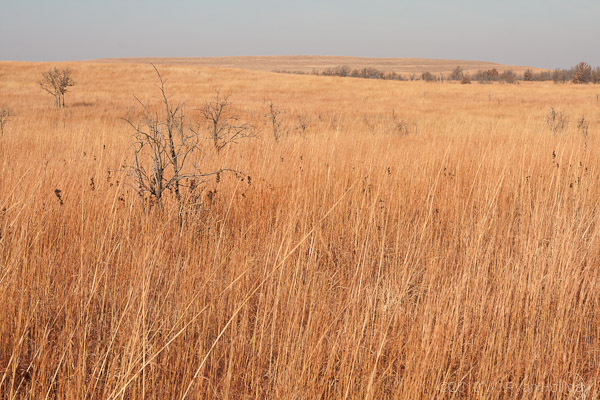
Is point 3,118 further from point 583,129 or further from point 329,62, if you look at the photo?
point 329,62

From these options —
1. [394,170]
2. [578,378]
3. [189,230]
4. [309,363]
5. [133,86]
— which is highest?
[133,86]

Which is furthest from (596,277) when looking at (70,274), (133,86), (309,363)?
(133,86)

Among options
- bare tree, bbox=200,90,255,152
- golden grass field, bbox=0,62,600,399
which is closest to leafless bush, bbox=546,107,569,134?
golden grass field, bbox=0,62,600,399

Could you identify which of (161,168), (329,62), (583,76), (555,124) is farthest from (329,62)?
(161,168)

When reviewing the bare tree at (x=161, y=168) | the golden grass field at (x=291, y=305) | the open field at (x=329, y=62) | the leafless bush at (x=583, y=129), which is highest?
the open field at (x=329, y=62)

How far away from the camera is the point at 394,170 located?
4172 millimetres

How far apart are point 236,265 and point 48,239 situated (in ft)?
3.97

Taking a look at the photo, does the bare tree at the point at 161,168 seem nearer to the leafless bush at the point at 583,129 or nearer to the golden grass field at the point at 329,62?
the leafless bush at the point at 583,129

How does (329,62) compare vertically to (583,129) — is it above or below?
above

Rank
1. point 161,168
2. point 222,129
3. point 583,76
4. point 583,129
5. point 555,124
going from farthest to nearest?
point 583,76 < point 555,124 < point 583,129 < point 222,129 < point 161,168

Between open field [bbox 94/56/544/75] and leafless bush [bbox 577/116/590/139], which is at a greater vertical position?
open field [bbox 94/56/544/75]

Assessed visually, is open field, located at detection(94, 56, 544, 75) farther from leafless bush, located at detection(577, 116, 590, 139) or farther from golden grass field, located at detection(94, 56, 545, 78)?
leafless bush, located at detection(577, 116, 590, 139)

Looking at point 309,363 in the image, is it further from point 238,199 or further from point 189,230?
point 238,199

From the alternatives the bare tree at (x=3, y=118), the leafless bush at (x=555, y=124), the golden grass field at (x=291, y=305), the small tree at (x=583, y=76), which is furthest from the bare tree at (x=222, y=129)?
the small tree at (x=583, y=76)
